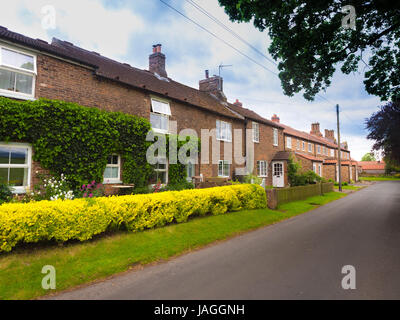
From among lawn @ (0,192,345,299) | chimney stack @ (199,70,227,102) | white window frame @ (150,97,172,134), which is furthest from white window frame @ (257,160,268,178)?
lawn @ (0,192,345,299)

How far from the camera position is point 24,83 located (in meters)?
9.51

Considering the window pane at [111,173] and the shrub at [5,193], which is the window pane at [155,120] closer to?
the window pane at [111,173]

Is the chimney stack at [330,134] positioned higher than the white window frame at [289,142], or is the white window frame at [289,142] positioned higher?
the chimney stack at [330,134]

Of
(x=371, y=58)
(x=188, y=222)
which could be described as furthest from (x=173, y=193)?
(x=371, y=58)

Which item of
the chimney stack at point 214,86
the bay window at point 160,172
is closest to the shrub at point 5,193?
the bay window at point 160,172

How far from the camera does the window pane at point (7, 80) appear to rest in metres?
8.96

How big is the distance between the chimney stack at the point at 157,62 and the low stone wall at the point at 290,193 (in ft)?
43.8

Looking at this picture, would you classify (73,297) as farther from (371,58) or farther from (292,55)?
(371,58)

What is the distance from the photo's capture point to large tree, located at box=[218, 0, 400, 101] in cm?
860

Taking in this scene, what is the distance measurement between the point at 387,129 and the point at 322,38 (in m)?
16.7

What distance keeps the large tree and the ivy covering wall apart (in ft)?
23.5

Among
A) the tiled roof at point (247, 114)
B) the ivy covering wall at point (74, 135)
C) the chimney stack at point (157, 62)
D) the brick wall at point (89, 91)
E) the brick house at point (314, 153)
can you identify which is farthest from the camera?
the brick house at point (314, 153)

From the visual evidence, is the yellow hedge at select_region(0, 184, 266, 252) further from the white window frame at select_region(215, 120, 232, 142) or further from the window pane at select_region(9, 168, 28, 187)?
the white window frame at select_region(215, 120, 232, 142)
